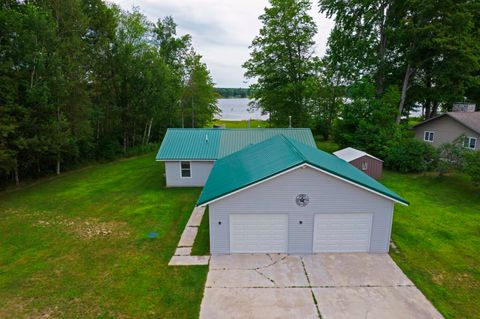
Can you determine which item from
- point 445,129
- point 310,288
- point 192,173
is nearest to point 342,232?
point 310,288

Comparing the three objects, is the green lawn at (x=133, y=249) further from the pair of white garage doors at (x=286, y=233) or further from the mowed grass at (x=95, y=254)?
the pair of white garage doors at (x=286, y=233)

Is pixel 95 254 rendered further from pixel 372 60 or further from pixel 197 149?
pixel 372 60

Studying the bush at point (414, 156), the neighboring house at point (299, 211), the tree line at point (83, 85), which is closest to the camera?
the neighboring house at point (299, 211)

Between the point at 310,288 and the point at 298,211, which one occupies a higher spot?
the point at 298,211

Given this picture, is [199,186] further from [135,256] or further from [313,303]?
[313,303]

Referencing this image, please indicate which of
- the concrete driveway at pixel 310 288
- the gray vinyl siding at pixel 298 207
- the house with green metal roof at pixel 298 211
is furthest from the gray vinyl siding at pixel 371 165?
the concrete driveway at pixel 310 288

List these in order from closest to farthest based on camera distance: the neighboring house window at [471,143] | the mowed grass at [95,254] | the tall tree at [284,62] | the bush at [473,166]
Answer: the mowed grass at [95,254] → the bush at [473,166] → the neighboring house window at [471,143] → the tall tree at [284,62]
